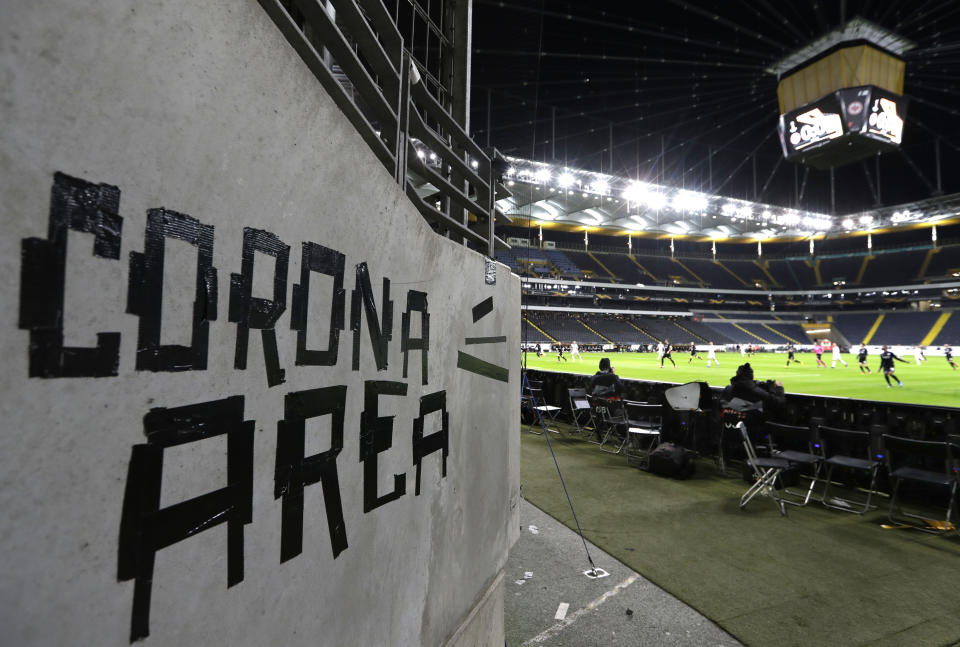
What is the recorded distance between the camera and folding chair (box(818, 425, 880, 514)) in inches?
227

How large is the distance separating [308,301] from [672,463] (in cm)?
717

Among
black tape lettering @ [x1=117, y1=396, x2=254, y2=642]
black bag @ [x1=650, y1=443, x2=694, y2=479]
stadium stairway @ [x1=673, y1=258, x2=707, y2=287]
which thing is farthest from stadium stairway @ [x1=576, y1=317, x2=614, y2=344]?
black tape lettering @ [x1=117, y1=396, x2=254, y2=642]

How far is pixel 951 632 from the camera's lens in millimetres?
3283

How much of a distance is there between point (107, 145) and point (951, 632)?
5.43m

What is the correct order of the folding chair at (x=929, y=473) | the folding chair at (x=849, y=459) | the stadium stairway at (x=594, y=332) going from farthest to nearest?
the stadium stairway at (x=594, y=332) → the folding chair at (x=849, y=459) → the folding chair at (x=929, y=473)

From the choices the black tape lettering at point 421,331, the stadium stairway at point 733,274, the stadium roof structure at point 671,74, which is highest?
the stadium roof structure at point 671,74

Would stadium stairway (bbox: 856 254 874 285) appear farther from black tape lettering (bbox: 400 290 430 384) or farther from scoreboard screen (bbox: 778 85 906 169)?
black tape lettering (bbox: 400 290 430 384)

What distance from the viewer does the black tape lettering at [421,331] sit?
2.14m

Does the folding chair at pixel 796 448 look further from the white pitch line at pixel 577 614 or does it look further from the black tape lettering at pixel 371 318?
the black tape lettering at pixel 371 318

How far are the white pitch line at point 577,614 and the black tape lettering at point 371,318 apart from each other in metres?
2.59

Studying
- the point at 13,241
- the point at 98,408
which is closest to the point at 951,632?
the point at 98,408

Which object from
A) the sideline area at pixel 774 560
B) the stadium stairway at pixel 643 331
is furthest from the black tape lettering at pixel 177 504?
the stadium stairway at pixel 643 331

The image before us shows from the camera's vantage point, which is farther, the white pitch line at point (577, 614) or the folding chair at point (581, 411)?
the folding chair at point (581, 411)

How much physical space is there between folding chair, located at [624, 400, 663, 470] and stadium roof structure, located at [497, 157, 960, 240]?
26840 millimetres
